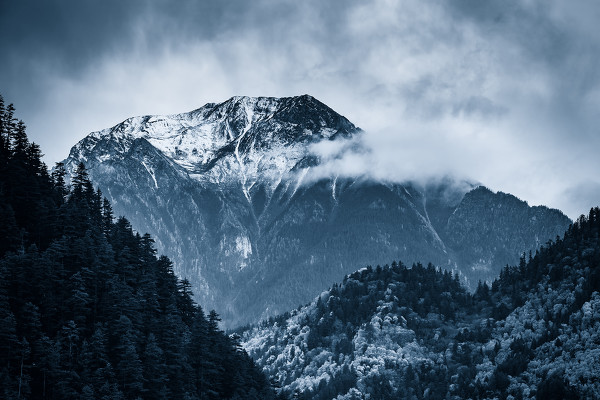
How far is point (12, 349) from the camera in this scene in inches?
4624

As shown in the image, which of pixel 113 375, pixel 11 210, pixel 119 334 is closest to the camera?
pixel 113 375

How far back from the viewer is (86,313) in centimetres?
13588

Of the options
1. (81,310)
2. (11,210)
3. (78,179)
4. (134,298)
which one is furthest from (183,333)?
(78,179)

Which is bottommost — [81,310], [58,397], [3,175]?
[58,397]

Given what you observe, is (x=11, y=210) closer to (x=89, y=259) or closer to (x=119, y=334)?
(x=89, y=259)

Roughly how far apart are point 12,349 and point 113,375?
1683 cm

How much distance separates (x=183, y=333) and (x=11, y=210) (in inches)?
1606

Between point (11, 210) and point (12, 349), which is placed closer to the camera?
point (12, 349)

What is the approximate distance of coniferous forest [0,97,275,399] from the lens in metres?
120

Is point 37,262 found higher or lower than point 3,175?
lower

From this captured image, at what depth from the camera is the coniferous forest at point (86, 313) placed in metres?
120

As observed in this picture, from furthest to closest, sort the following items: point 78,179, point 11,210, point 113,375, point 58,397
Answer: point 78,179
point 11,210
point 113,375
point 58,397

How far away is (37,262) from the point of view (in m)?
132

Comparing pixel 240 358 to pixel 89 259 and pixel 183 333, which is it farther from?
pixel 89 259
